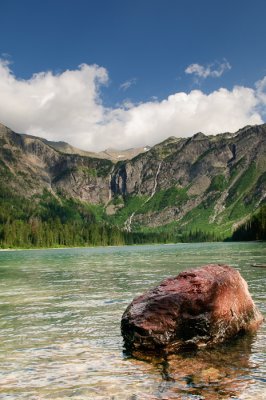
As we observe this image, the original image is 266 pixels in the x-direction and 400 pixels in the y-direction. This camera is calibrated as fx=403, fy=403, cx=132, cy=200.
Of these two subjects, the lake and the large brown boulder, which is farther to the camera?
the large brown boulder

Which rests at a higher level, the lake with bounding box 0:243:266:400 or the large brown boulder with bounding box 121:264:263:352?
the large brown boulder with bounding box 121:264:263:352

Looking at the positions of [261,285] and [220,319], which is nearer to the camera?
[220,319]

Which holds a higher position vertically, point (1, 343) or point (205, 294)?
point (205, 294)

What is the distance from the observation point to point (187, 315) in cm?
1723

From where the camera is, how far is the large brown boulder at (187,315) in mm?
16797

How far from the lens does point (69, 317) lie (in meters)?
24.7

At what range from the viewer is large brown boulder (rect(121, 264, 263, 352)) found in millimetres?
16797

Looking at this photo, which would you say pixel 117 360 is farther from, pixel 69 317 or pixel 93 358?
pixel 69 317

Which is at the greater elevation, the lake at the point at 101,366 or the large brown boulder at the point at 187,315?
the large brown boulder at the point at 187,315

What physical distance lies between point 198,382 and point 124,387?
2361 mm

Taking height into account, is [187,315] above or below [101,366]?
above

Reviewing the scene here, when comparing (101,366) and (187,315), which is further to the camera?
(187,315)

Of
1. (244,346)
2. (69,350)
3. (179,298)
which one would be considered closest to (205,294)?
(179,298)

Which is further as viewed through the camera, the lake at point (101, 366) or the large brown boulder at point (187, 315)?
the large brown boulder at point (187, 315)
